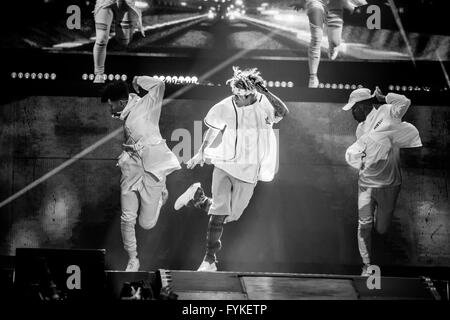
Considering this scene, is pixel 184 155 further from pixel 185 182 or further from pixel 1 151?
pixel 1 151

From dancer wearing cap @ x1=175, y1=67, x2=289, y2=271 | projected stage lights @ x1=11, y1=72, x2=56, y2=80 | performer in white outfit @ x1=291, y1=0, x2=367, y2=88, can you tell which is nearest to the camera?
dancer wearing cap @ x1=175, y1=67, x2=289, y2=271

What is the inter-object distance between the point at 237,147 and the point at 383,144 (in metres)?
1.72

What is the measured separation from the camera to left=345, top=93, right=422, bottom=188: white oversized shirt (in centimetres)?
905

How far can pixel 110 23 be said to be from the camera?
30.3 feet

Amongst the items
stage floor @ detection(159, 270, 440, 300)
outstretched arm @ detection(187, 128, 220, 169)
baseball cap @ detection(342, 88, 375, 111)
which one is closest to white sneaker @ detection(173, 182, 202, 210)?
outstretched arm @ detection(187, 128, 220, 169)

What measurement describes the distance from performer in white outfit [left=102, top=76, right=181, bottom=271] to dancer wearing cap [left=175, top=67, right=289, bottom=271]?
1.32 feet

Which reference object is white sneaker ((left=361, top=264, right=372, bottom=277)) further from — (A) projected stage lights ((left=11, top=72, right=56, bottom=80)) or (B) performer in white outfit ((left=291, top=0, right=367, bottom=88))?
(A) projected stage lights ((left=11, top=72, right=56, bottom=80))

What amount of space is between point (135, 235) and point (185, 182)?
32.9 inches

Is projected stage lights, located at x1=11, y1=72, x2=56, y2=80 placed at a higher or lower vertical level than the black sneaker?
higher

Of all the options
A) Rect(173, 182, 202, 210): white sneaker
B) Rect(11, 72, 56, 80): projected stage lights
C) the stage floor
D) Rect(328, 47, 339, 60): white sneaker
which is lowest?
the stage floor

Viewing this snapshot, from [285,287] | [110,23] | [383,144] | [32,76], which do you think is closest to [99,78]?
[110,23]

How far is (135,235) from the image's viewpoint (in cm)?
898

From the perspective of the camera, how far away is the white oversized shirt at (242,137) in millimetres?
8758

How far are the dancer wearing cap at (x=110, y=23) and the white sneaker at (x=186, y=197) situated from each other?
162cm
